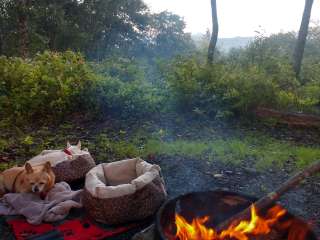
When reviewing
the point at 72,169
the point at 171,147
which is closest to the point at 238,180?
the point at 171,147

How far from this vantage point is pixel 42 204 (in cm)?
389

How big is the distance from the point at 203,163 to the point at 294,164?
1320 mm

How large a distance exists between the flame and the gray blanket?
1600 millimetres

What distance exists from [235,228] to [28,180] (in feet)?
7.95

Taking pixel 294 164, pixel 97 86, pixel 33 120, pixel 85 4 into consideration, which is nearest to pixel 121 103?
pixel 97 86

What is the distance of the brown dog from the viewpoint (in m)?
3.99

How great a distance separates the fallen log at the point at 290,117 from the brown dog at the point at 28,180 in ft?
15.6

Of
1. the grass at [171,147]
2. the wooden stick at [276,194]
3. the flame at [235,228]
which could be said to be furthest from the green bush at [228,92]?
the wooden stick at [276,194]

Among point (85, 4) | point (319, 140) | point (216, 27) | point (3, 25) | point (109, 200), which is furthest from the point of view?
point (85, 4)

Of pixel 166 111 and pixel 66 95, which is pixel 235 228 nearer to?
pixel 166 111

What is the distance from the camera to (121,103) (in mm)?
7555

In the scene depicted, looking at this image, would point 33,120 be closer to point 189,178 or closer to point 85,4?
point 189,178

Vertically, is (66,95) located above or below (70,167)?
above

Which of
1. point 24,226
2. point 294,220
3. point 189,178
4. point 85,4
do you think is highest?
point 85,4
